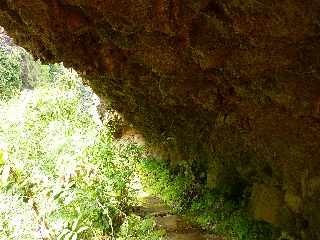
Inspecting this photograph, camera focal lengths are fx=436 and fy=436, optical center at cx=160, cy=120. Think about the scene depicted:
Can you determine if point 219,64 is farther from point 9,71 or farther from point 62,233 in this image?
point 9,71

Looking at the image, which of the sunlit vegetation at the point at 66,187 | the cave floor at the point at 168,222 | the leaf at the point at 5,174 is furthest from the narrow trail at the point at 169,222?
the leaf at the point at 5,174

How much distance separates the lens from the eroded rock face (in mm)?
2803

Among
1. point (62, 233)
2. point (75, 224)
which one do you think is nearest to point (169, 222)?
point (75, 224)

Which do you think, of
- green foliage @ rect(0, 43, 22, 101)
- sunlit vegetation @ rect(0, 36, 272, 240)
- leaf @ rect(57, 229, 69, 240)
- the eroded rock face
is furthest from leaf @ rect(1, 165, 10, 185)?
green foliage @ rect(0, 43, 22, 101)

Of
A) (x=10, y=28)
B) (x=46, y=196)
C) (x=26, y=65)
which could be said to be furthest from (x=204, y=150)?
(x=26, y=65)

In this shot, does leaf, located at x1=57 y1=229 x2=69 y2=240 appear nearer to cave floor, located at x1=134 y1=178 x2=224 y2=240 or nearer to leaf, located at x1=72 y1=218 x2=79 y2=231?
leaf, located at x1=72 y1=218 x2=79 y2=231

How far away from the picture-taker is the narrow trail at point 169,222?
192 inches

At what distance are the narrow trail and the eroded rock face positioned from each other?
30.6 inches

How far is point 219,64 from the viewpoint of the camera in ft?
11.3

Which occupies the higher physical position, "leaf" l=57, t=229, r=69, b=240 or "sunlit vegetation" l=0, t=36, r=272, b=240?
"sunlit vegetation" l=0, t=36, r=272, b=240

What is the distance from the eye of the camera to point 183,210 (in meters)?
5.61

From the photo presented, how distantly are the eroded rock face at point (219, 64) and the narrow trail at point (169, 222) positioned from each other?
0.78 metres

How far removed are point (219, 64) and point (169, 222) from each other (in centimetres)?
252

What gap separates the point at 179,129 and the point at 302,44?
10.7 feet
